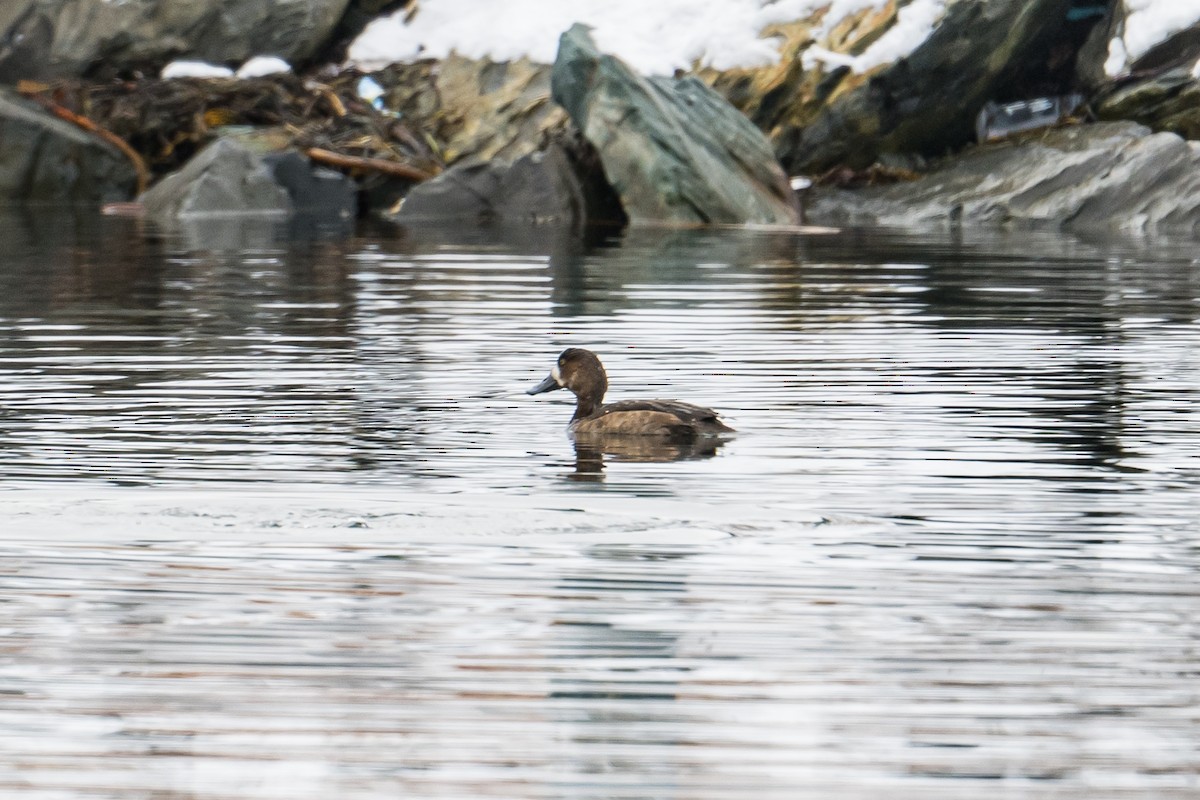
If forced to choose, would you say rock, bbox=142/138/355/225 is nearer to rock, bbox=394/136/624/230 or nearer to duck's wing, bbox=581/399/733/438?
rock, bbox=394/136/624/230

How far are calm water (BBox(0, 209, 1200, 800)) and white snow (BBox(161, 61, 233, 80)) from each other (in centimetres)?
1946

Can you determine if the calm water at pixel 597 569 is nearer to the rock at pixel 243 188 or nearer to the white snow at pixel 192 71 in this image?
the rock at pixel 243 188

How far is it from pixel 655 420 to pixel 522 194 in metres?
19.6

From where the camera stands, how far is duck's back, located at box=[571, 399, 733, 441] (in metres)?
9.09

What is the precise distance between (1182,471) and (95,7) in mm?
26985

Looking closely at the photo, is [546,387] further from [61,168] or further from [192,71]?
[192,71]

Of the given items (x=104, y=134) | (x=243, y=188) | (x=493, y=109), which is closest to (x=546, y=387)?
(x=243, y=188)

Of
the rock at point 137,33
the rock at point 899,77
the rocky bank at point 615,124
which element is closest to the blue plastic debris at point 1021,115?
the rocky bank at point 615,124

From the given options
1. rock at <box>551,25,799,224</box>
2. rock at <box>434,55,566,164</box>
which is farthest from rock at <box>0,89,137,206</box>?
rock at <box>551,25,799,224</box>

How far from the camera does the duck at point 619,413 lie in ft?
29.9

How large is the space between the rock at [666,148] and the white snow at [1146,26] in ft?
15.5

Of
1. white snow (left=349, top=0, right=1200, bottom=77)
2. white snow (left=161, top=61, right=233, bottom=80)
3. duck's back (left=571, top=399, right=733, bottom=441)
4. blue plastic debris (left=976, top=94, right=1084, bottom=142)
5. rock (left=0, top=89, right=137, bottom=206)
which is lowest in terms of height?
duck's back (left=571, top=399, right=733, bottom=441)

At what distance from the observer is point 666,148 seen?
86.8 ft

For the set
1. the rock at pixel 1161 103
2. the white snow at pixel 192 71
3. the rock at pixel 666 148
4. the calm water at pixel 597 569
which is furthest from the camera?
the white snow at pixel 192 71
